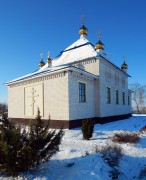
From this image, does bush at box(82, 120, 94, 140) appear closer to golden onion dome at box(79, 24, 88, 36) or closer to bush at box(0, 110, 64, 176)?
bush at box(0, 110, 64, 176)

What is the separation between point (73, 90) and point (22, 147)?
8364 millimetres

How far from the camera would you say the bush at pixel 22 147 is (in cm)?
466

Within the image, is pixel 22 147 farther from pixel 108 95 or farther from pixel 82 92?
pixel 108 95

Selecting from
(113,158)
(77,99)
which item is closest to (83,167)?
(113,158)

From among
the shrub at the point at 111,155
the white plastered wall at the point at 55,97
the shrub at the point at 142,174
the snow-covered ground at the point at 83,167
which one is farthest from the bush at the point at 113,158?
the white plastered wall at the point at 55,97

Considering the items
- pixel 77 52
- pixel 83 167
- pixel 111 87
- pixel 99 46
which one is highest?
pixel 99 46

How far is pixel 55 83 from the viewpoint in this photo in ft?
43.7

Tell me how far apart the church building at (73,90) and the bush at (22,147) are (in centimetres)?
580

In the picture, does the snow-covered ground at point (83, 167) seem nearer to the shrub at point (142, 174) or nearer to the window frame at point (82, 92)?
the shrub at point (142, 174)

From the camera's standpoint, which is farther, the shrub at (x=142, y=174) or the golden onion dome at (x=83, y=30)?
the golden onion dome at (x=83, y=30)

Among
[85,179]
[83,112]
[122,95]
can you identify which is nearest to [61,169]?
[85,179]

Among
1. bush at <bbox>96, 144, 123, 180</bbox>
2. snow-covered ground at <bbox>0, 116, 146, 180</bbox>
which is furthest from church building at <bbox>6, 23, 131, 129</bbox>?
bush at <bbox>96, 144, 123, 180</bbox>

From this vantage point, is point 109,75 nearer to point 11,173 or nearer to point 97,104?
point 97,104

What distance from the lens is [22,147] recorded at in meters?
4.89
